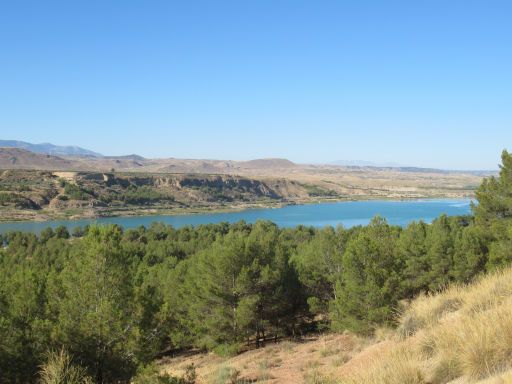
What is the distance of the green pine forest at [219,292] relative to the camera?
10992mm

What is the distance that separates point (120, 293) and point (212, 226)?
5780cm

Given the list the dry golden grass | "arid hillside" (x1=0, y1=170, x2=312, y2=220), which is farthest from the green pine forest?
"arid hillside" (x1=0, y1=170, x2=312, y2=220)

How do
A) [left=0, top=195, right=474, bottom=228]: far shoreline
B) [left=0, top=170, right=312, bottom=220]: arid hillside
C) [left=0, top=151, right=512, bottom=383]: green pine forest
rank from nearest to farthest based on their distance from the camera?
[left=0, top=151, right=512, bottom=383]: green pine forest, [left=0, top=195, right=474, bottom=228]: far shoreline, [left=0, top=170, right=312, bottom=220]: arid hillside

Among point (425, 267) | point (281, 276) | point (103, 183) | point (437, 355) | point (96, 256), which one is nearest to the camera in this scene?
point (437, 355)

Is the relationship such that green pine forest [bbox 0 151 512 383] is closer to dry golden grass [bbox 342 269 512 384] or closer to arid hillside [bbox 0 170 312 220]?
dry golden grass [bbox 342 269 512 384]

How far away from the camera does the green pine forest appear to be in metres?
11.0

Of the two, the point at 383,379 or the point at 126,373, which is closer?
the point at 383,379

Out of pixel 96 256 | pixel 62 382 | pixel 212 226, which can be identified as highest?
pixel 96 256

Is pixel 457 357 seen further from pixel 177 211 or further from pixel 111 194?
pixel 111 194

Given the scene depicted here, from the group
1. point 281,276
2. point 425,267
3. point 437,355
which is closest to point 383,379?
point 437,355

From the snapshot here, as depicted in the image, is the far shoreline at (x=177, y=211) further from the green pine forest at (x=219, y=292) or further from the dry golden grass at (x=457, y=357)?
the dry golden grass at (x=457, y=357)

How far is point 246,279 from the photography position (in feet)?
76.3

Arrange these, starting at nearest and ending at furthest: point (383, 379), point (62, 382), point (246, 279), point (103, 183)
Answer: point (383, 379) < point (62, 382) < point (246, 279) < point (103, 183)

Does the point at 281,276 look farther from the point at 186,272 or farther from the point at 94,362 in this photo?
the point at 94,362
